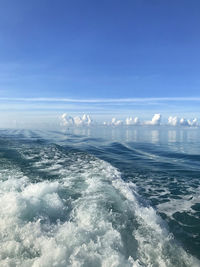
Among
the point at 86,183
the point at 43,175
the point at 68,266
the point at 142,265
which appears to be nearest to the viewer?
the point at 68,266

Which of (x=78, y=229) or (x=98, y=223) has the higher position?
(x=78, y=229)

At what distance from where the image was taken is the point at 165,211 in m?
10.0

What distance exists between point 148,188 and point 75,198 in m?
5.30

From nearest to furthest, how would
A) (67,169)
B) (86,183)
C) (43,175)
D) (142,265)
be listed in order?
(142,265)
(86,183)
(43,175)
(67,169)

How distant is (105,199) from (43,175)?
6.18m

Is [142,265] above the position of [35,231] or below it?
below

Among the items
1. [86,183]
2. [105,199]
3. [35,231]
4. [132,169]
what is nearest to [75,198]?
[105,199]

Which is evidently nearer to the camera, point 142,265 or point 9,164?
point 142,265

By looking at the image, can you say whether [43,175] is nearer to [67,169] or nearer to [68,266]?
[67,169]

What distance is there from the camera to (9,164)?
17.7m

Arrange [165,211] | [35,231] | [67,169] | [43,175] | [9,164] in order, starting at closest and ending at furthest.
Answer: [35,231] < [165,211] < [43,175] < [67,169] < [9,164]

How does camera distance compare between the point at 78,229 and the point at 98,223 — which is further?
the point at 98,223

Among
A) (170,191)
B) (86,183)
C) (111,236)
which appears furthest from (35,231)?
(170,191)

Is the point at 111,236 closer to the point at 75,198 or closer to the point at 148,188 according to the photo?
the point at 75,198
